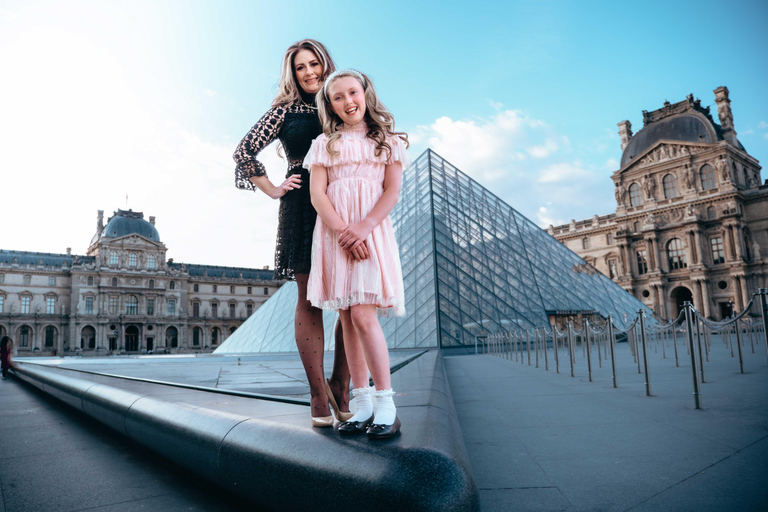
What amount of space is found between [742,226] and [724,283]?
4003 millimetres

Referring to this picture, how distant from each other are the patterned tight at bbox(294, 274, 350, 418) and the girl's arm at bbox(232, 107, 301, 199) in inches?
14.8

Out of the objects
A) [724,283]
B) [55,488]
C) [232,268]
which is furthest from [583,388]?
[232,268]

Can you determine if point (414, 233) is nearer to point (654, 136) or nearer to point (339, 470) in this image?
point (339, 470)

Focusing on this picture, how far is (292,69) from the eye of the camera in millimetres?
1975

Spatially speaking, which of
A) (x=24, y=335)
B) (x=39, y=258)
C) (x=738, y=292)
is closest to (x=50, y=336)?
(x=24, y=335)

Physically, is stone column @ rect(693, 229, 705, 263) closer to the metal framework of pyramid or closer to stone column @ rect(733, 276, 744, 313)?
stone column @ rect(733, 276, 744, 313)

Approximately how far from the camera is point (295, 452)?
1450 millimetres

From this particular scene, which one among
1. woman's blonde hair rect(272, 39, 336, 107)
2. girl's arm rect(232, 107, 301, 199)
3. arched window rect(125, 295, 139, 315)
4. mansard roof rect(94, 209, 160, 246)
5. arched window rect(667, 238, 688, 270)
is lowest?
girl's arm rect(232, 107, 301, 199)

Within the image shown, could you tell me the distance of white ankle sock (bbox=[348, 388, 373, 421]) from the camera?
162 centimetres

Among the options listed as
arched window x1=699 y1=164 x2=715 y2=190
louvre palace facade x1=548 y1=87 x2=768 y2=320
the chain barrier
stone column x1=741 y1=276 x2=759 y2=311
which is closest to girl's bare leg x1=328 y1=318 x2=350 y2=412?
the chain barrier

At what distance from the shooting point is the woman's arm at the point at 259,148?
1947 millimetres

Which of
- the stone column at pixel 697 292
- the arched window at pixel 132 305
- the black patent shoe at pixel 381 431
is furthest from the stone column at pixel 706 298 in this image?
the arched window at pixel 132 305

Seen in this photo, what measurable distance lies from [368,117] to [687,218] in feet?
129

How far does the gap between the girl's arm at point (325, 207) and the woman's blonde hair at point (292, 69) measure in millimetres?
416
